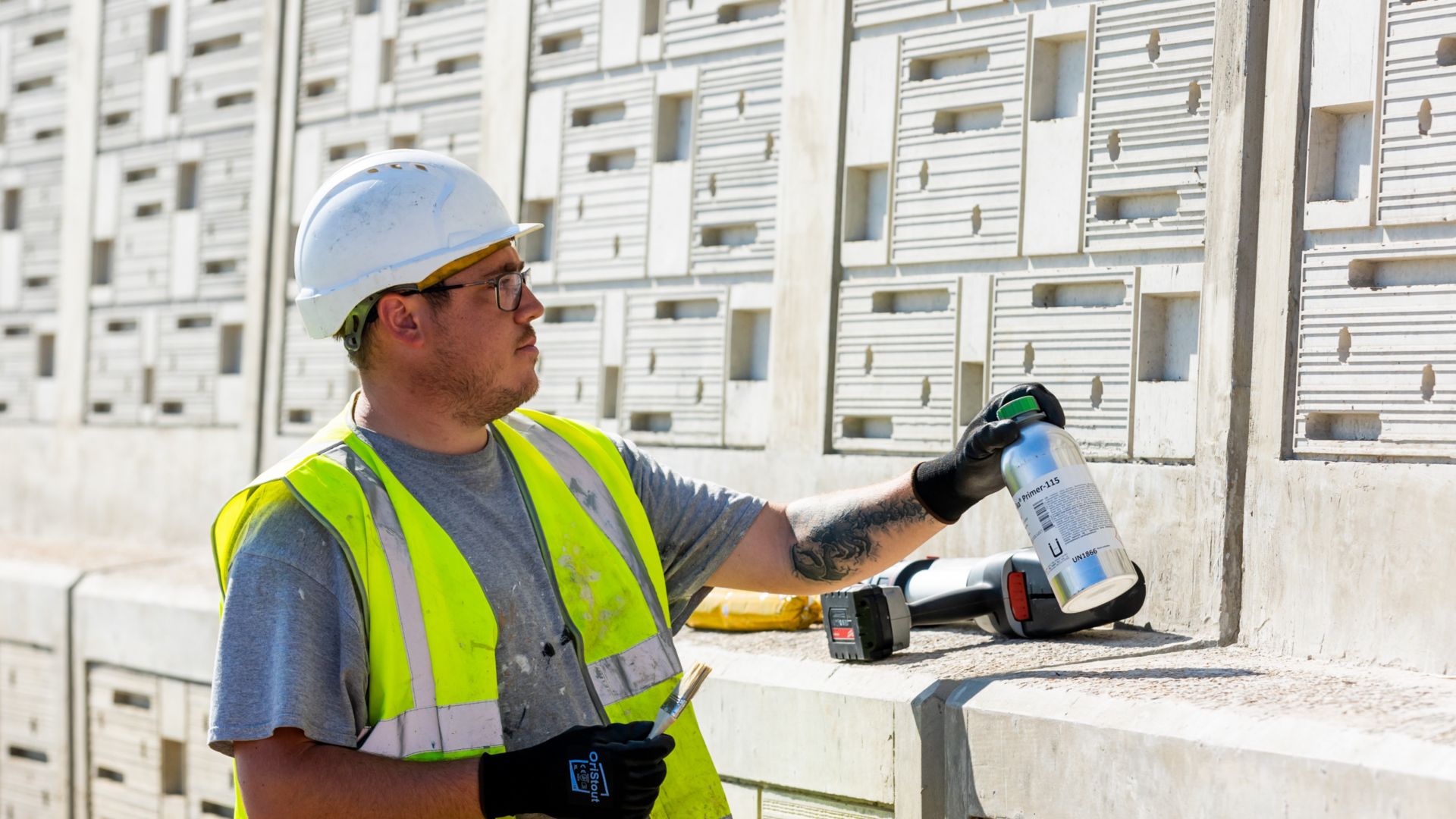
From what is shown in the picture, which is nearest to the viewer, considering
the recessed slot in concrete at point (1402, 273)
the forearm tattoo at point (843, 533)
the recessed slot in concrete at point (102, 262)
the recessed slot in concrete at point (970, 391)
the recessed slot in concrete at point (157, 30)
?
the forearm tattoo at point (843, 533)

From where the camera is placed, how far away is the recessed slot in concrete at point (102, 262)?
9.19m

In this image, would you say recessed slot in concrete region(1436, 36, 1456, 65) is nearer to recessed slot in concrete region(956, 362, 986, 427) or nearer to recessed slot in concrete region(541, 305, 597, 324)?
recessed slot in concrete region(956, 362, 986, 427)

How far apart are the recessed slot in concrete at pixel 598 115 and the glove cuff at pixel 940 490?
3.15m

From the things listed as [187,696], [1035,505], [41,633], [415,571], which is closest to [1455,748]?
[1035,505]

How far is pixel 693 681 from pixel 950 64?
2.88 meters

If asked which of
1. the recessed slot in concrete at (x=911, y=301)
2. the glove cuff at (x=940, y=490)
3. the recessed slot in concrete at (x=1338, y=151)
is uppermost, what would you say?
the recessed slot in concrete at (x=1338, y=151)

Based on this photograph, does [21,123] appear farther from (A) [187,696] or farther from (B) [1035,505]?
(B) [1035,505]

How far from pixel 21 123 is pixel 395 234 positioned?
295 inches

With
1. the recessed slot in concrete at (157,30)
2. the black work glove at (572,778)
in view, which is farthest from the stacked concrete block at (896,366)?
the recessed slot in concrete at (157,30)

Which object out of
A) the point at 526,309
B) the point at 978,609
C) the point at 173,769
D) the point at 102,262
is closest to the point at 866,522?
the point at 978,609

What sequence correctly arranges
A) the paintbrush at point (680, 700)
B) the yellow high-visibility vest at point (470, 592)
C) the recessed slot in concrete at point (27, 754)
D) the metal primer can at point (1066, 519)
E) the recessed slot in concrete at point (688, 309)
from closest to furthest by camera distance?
1. the yellow high-visibility vest at point (470, 592)
2. the paintbrush at point (680, 700)
3. the metal primer can at point (1066, 519)
4. the recessed slot in concrete at point (688, 309)
5. the recessed slot in concrete at point (27, 754)

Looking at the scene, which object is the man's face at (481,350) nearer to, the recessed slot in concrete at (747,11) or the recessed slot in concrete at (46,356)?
the recessed slot in concrete at (747,11)

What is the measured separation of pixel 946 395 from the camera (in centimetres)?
523

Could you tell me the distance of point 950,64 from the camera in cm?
539
